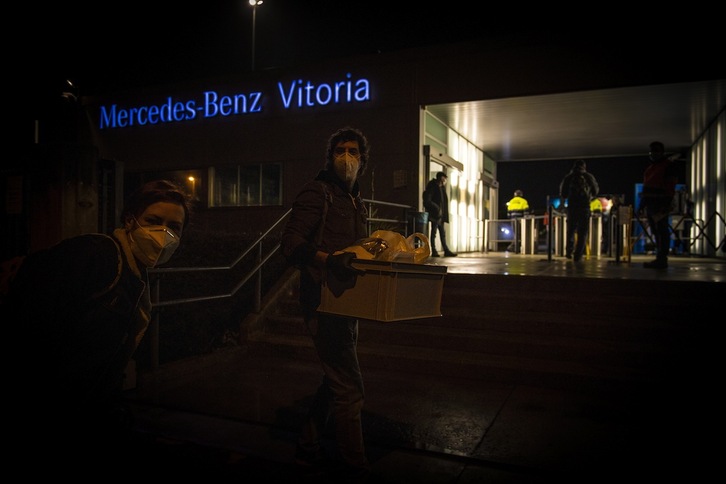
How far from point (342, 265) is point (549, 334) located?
13.2 feet

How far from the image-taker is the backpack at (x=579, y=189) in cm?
1057

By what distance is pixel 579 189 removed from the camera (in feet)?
34.8

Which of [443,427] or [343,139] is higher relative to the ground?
[343,139]

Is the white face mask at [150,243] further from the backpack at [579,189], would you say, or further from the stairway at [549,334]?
the backpack at [579,189]

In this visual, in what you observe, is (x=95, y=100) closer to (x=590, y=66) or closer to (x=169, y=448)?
(x=590, y=66)

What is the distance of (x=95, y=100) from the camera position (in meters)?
17.8

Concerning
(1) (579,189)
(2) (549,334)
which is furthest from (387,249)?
(1) (579,189)

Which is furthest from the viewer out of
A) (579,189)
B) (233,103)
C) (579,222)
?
(233,103)

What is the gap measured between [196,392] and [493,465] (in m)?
2.95

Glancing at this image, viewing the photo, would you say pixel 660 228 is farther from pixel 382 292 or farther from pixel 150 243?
pixel 150 243

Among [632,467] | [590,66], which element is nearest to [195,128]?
[590,66]

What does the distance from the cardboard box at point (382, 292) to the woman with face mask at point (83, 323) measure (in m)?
1.03

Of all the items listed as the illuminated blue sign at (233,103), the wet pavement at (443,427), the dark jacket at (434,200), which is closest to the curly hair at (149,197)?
the wet pavement at (443,427)

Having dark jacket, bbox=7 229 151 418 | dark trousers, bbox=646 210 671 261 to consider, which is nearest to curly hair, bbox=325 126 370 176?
dark jacket, bbox=7 229 151 418
